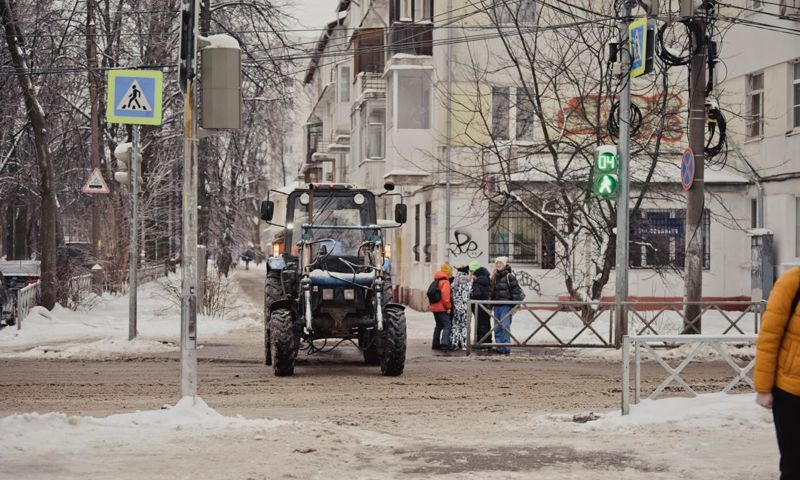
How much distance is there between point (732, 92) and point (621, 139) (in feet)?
38.1

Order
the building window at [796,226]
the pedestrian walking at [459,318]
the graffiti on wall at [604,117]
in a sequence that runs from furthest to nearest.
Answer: the building window at [796,226] < the graffiti on wall at [604,117] < the pedestrian walking at [459,318]

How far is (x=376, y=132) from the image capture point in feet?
134

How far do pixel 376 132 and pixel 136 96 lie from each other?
73.7ft

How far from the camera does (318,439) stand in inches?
403

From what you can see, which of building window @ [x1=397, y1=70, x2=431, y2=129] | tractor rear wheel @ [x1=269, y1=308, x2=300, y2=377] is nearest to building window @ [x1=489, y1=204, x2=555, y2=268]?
building window @ [x1=397, y1=70, x2=431, y2=129]

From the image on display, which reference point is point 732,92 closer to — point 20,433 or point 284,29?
point 284,29

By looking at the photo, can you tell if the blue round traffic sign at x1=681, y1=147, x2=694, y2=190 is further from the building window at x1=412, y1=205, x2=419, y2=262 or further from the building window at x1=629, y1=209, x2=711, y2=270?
the building window at x1=412, y1=205, x2=419, y2=262

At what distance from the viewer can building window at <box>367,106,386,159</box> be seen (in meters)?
40.8

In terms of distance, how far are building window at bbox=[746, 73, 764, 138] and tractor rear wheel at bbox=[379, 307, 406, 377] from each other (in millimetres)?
17107

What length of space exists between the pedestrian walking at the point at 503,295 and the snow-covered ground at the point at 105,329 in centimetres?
587

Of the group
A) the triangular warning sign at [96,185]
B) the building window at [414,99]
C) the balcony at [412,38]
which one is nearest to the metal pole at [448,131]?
the balcony at [412,38]

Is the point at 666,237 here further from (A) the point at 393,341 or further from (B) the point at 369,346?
(A) the point at 393,341

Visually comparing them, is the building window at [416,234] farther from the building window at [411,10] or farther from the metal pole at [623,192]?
the metal pole at [623,192]

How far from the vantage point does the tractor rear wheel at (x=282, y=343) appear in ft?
55.1
